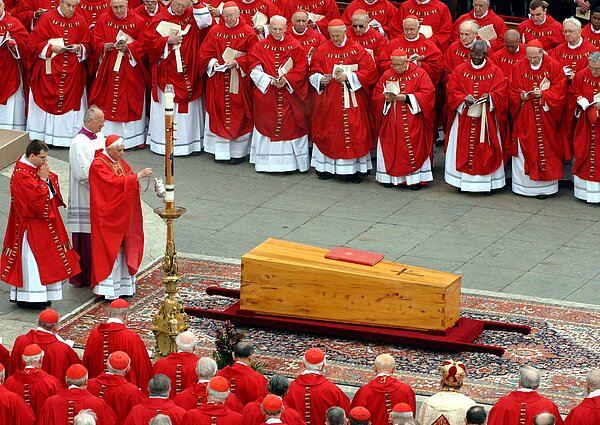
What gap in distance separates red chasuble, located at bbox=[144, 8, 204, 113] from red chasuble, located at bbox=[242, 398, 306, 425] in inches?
389

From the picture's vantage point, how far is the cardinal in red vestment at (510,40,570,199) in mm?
20609

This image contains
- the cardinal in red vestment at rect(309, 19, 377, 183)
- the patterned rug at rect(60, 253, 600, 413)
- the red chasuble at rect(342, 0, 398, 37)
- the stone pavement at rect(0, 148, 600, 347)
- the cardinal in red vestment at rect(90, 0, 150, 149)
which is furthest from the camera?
the red chasuble at rect(342, 0, 398, 37)

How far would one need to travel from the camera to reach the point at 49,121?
74.7ft

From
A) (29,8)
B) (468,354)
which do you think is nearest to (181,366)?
(468,354)

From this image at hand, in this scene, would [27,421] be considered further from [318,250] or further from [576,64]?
[576,64]

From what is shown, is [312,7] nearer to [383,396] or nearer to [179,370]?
[179,370]

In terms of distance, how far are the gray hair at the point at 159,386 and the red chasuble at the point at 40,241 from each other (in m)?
4.66

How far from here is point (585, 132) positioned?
20.5 meters

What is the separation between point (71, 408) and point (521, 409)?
3445 millimetres

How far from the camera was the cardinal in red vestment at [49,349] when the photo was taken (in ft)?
46.9

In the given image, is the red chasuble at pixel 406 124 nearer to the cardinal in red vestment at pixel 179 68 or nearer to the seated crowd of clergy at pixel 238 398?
the cardinal in red vestment at pixel 179 68

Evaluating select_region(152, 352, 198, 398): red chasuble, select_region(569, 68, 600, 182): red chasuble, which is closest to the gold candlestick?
select_region(152, 352, 198, 398): red chasuble

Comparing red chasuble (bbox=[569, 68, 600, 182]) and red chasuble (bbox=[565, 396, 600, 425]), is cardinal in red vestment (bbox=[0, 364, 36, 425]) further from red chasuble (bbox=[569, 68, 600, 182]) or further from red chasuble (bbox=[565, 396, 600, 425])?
red chasuble (bbox=[569, 68, 600, 182])

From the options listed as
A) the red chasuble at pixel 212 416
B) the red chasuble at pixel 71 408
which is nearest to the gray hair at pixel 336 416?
the red chasuble at pixel 212 416
